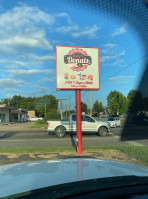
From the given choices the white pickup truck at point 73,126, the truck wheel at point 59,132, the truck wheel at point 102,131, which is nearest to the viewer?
the truck wheel at point 59,132

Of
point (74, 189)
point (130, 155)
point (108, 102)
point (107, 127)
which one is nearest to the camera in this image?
point (74, 189)

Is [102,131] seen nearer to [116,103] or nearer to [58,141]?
[58,141]

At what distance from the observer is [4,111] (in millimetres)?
44531

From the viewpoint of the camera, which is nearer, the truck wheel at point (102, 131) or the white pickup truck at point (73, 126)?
the white pickup truck at point (73, 126)

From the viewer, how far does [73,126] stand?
1617 cm

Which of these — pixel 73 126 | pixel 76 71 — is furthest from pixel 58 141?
pixel 76 71

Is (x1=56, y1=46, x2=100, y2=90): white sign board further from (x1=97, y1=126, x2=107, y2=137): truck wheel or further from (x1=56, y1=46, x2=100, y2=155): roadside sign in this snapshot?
(x1=97, y1=126, x2=107, y2=137): truck wheel

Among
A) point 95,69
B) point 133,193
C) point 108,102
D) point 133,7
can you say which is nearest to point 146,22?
point 133,7

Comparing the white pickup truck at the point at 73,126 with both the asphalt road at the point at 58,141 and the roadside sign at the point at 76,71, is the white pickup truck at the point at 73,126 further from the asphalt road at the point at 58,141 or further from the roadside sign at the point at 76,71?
the roadside sign at the point at 76,71

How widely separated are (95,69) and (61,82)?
1591 millimetres

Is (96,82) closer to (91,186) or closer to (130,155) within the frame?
(130,155)

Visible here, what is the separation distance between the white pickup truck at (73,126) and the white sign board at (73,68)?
7.92m

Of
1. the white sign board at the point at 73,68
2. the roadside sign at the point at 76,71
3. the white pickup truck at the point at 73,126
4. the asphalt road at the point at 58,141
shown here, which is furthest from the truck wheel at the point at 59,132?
the white sign board at the point at 73,68

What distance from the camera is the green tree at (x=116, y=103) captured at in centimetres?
6081
